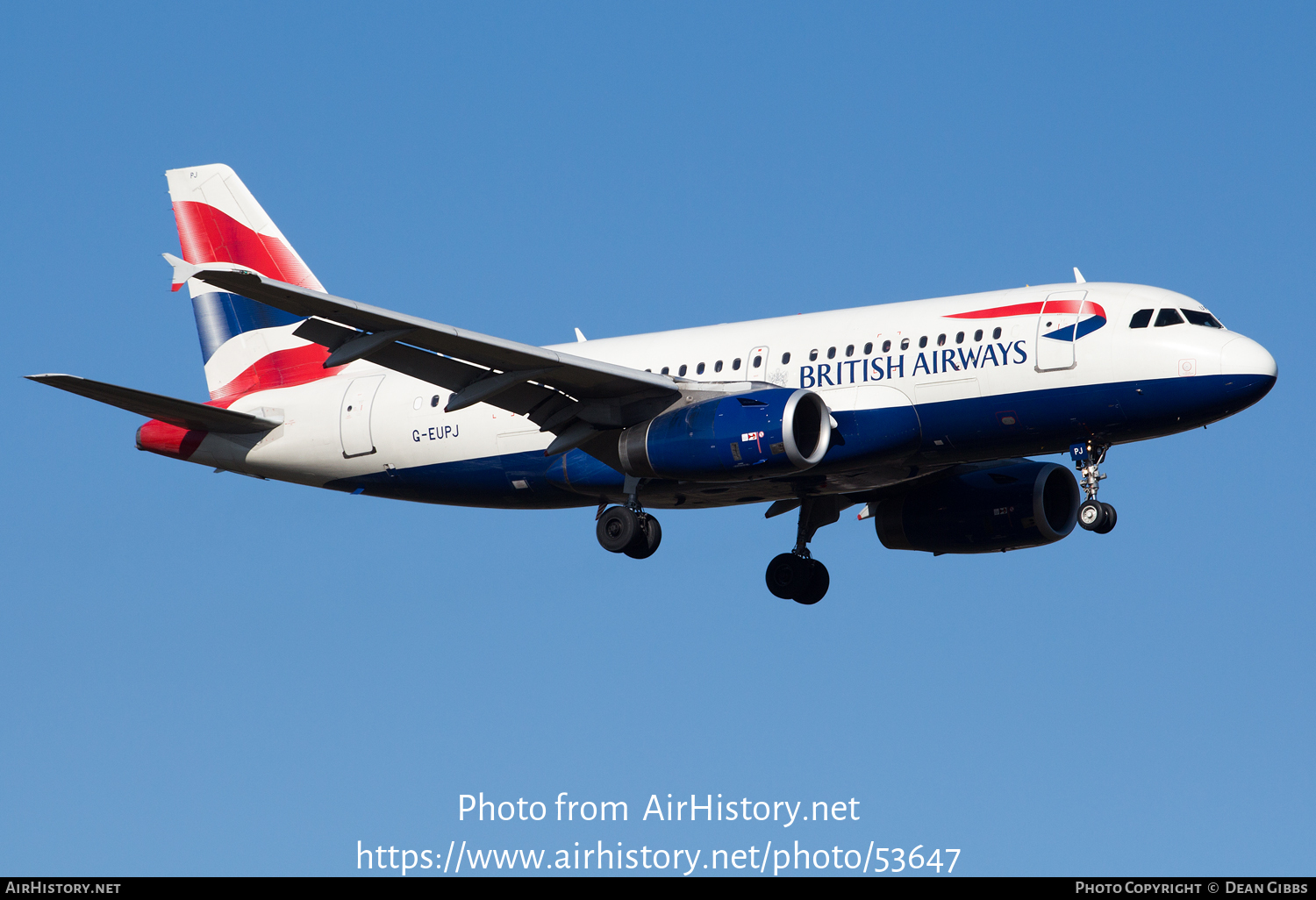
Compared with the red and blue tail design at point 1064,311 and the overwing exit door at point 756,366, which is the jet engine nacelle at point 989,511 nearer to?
the red and blue tail design at point 1064,311

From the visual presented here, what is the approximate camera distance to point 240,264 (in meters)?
45.0

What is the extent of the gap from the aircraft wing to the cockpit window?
33.8ft

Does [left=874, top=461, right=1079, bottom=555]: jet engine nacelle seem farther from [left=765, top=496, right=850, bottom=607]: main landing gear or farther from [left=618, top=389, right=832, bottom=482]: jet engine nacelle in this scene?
[left=618, top=389, right=832, bottom=482]: jet engine nacelle

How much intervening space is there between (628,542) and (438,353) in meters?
5.80

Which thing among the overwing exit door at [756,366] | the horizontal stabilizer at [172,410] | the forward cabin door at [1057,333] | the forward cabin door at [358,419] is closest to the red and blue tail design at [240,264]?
the horizontal stabilizer at [172,410]

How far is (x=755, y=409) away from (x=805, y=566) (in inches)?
317

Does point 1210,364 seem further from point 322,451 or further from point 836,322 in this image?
point 322,451

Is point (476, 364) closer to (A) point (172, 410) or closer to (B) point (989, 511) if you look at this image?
(A) point (172, 410)

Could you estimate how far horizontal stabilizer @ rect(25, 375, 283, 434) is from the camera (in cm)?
3629

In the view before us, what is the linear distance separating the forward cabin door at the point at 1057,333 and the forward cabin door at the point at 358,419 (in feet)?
50.6

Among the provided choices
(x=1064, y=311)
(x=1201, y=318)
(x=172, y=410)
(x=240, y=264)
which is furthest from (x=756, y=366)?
(x=240, y=264)

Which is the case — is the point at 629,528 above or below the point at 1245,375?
below

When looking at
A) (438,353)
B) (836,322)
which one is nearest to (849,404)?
(836,322)

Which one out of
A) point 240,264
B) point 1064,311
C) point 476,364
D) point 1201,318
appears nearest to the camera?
point 1201,318
